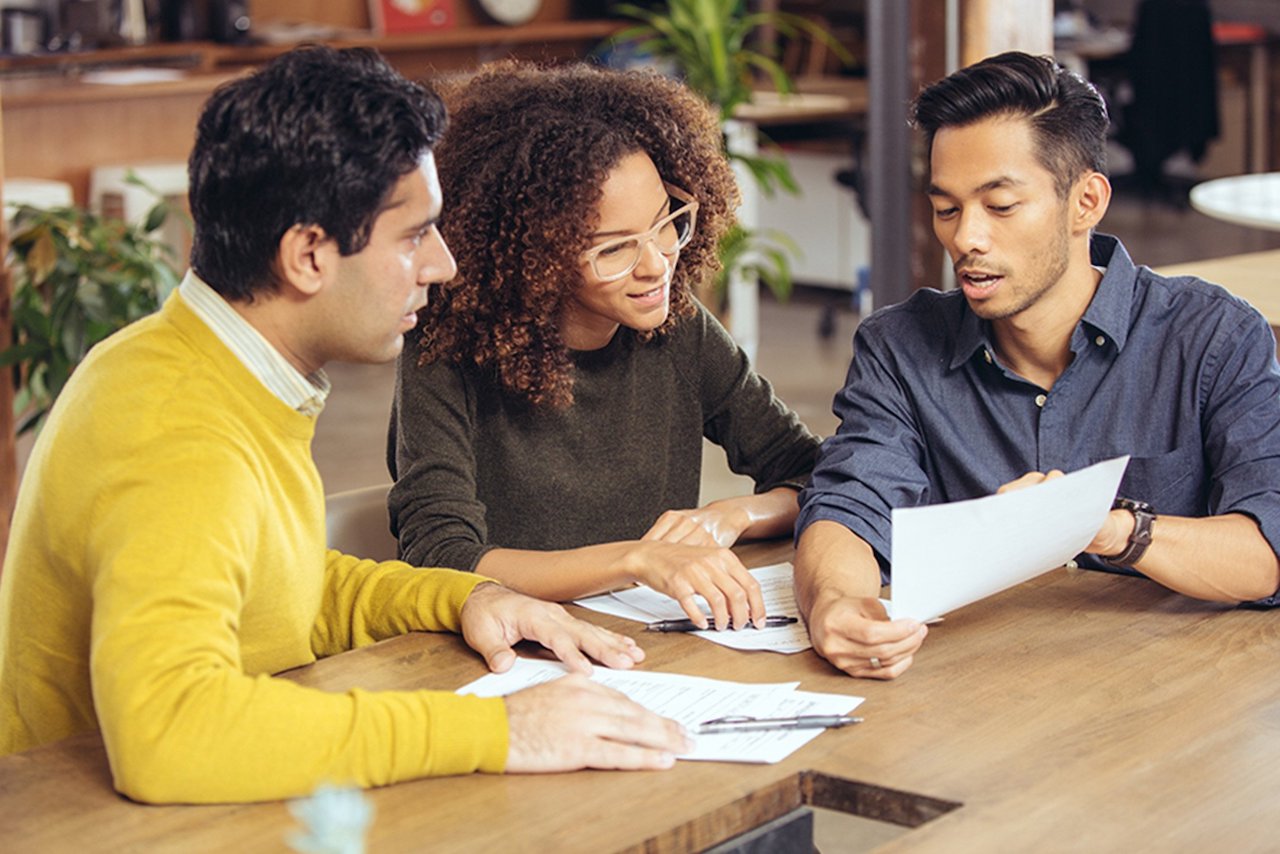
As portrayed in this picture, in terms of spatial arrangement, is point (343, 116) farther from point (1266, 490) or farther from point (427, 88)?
point (1266, 490)

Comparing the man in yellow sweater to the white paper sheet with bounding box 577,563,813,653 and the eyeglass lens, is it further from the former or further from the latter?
the eyeglass lens

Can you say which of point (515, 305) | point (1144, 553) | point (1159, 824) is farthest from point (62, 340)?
point (1159, 824)

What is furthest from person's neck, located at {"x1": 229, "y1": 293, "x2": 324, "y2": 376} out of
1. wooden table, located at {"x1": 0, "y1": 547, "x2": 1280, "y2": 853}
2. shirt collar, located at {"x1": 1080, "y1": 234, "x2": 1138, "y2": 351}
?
shirt collar, located at {"x1": 1080, "y1": 234, "x2": 1138, "y2": 351}

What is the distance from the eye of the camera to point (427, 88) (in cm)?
157

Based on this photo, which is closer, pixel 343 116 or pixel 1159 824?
pixel 1159 824

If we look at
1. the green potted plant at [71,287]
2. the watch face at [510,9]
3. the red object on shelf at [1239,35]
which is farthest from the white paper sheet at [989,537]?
the red object on shelf at [1239,35]

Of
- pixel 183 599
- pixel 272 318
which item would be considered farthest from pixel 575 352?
pixel 183 599

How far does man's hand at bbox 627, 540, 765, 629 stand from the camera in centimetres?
175

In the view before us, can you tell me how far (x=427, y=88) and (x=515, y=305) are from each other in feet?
2.01

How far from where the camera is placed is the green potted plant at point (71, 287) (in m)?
3.49

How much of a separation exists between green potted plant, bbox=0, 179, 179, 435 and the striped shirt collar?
6.73 ft

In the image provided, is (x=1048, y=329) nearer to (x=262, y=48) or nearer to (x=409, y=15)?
(x=262, y=48)

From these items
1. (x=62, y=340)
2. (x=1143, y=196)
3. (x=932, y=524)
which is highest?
(x=932, y=524)

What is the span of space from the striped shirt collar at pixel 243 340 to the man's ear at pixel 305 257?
0.06 metres
